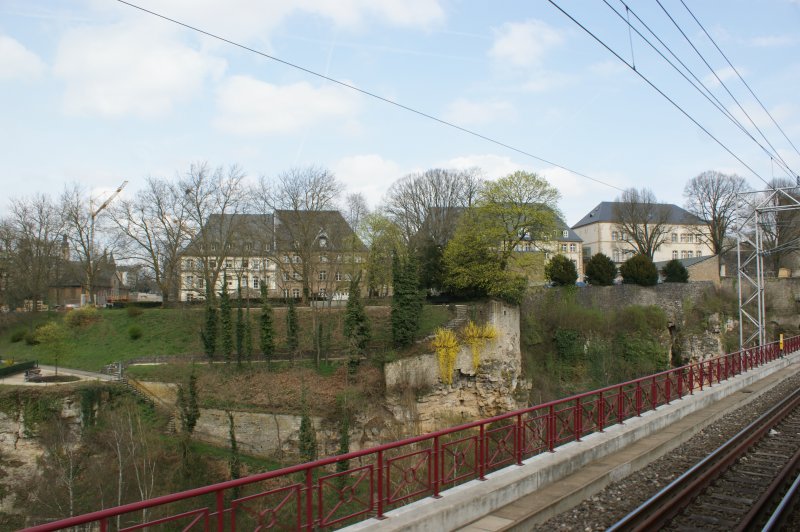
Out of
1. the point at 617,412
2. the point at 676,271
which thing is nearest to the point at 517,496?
the point at 617,412

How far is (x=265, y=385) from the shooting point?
2686 cm

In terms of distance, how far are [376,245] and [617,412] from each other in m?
27.7

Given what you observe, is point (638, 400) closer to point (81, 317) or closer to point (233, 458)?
point (233, 458)

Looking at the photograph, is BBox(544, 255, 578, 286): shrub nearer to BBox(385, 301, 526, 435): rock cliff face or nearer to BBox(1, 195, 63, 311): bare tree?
BBox(385, 301, 526, 435): rock cliff face

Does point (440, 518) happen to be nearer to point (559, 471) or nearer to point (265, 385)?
point (559, 471)

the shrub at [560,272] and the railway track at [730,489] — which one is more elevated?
the shrub at [560,272]

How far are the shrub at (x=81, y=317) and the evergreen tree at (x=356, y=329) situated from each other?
1930cm

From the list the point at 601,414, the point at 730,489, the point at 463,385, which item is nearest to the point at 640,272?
the point at 463,385

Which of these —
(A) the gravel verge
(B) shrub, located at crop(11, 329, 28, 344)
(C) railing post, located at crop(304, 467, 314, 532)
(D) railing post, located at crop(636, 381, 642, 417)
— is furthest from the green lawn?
(C) railing post, located at crop(304, 467, 314, 532)

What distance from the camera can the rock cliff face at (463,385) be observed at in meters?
25.3

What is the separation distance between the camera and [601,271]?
3750cm

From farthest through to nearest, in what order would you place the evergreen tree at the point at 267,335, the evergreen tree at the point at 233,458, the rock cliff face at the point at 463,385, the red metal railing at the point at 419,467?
the evergreen tree at the point at 267,335
the rock cliff face at the point at 463,385
the evergreen tree at the point at 233,458
the red metal railing at the point at 419,467

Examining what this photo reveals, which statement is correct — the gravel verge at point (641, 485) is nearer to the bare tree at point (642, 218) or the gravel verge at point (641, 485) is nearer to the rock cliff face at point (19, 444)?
the rock cliff face at point (19, 444)

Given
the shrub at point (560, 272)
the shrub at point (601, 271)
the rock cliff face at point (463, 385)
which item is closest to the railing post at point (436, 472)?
the rock cliff face at point (463, 385)
